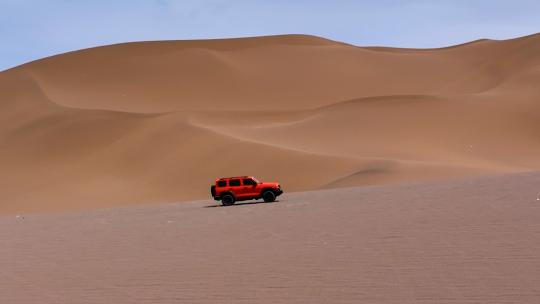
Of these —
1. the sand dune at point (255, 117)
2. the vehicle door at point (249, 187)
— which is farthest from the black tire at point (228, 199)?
the sand dune at point (255, 117)

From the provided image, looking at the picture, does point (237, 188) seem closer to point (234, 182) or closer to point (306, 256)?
point (234, 182)

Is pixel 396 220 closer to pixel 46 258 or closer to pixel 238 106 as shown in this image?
pixel 46 258

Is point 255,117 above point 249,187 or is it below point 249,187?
above

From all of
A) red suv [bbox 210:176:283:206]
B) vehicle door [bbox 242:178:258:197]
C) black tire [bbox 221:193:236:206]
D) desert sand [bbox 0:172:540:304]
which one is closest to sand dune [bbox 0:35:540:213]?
red suv [bbox 210:176:283:206]

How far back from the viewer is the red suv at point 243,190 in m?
26.1

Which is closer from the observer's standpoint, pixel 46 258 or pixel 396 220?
pixel 46 258

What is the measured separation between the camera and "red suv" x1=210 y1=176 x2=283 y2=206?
2614 centimetres

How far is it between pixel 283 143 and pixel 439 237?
3720 centimetres

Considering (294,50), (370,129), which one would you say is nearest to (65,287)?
(370,129)

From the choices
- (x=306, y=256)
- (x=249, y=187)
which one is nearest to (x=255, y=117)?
(x=249, y=187)

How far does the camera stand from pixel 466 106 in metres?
60.3

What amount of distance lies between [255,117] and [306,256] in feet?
172

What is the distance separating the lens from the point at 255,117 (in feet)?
215

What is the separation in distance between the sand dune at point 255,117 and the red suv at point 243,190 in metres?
8.98
